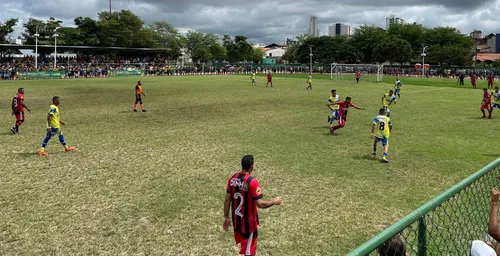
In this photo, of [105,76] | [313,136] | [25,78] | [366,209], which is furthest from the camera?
[105,76]

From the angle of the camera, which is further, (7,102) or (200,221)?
(7,102)

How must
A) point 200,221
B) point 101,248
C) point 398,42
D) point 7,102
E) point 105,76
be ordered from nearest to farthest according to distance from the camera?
point 101,248
point 200,221
point 7,102
point 105,76
point 398,42

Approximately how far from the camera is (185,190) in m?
9.55

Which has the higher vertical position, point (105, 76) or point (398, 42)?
point (398, 42)

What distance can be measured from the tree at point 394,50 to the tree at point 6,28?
8114 cm

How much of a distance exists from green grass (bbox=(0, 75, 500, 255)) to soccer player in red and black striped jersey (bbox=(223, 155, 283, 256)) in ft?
3.84

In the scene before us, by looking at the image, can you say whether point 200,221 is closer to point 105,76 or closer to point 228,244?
point 228,244

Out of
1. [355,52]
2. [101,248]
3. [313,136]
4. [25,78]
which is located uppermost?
[355,52]

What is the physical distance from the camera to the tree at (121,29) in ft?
271

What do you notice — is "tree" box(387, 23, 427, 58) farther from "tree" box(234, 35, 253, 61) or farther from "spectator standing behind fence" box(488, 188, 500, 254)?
"spectator standing behind fence" box(488, 188, 500, 254)

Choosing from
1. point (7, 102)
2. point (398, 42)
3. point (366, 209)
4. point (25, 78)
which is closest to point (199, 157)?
point (366, 209)

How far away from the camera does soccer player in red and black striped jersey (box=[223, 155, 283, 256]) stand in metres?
5.19

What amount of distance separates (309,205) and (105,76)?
2460 inches

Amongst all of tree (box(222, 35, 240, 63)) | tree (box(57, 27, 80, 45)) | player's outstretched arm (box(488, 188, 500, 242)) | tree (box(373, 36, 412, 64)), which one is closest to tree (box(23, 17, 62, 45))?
tree (box(57, 27, 80, 45))
